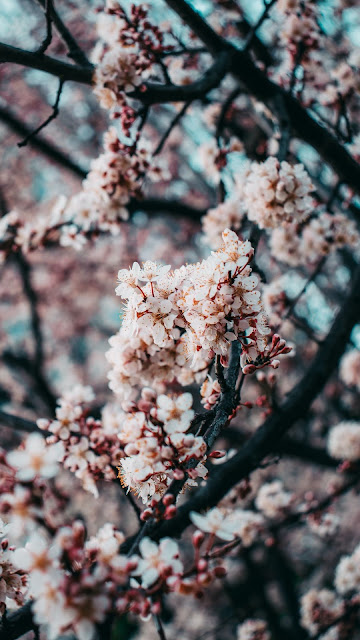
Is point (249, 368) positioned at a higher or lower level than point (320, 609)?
higher

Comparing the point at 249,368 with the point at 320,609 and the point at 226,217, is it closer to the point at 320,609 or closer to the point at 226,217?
the point at 226,217

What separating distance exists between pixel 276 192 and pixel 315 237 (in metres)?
1.01

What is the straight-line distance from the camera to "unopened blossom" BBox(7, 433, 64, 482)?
3.28 feet

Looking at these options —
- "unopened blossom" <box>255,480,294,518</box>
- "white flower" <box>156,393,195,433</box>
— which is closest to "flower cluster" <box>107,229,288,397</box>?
"white flower" <box>156,393,195,433</box>

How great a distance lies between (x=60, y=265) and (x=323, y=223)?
6.82 metres

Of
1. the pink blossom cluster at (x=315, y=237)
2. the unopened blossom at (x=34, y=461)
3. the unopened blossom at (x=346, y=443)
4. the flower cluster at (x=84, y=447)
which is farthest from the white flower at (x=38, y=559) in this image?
the unopened blossom at (x=346, y=443)

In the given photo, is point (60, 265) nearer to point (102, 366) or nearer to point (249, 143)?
point (102, 366)

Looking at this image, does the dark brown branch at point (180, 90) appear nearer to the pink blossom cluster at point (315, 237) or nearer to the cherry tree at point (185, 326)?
the cherry tree at point (185, 326)

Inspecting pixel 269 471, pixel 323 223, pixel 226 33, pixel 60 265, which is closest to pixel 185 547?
pixel 269 471

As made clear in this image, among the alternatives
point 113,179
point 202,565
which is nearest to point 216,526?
point 202,565

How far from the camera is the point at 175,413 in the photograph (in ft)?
4.28

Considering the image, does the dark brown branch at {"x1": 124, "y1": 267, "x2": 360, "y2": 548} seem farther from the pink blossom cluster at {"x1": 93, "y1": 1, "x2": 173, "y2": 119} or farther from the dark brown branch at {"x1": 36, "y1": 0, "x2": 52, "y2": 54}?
the dark brown branch at {"x1": 36, "y1": 0, "x2": 52, "y2": 54}

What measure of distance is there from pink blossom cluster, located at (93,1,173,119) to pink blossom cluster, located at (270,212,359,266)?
125 cm

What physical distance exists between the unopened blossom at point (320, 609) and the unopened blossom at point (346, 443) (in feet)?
3.85
